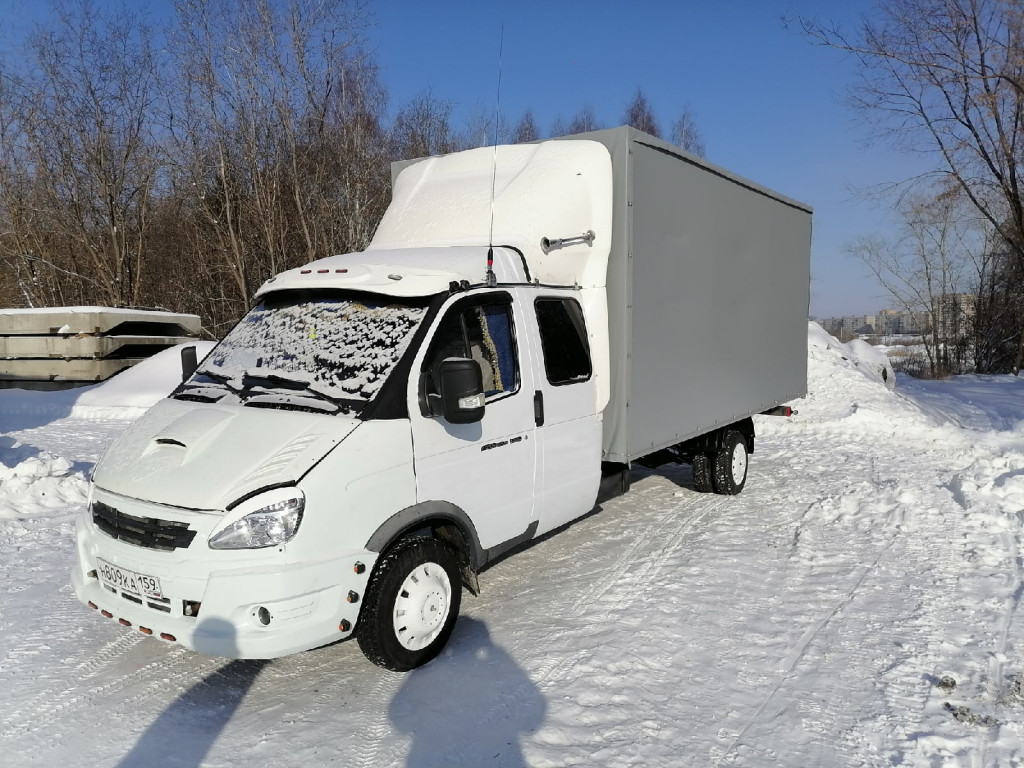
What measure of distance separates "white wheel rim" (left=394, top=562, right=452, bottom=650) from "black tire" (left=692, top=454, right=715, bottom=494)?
186 inches

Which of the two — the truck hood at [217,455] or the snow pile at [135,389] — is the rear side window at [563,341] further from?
the snow pile at [135,389]

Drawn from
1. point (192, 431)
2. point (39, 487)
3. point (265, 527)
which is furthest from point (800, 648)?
point (39, 487)

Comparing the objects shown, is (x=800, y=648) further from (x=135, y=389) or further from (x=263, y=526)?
Answer: (x=135, y=389)

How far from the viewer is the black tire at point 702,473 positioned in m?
8.03

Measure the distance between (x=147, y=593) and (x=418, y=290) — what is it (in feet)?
7.21

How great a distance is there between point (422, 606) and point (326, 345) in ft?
5.47

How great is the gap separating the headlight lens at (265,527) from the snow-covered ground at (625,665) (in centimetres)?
102

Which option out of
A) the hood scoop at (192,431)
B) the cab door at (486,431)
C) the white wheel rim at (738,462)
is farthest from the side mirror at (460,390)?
the white wheel rim at (738,462)

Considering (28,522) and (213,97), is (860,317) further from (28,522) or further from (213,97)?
(28,522)

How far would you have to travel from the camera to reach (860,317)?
59875mm

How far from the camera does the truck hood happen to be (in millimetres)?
3396

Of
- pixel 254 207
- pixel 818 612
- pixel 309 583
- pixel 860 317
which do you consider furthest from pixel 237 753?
pixel 860 317

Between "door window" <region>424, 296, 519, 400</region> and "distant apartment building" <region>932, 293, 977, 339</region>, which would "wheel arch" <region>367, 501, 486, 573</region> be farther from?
"distant apartment building" <region>932, 293, 977, 339</region>

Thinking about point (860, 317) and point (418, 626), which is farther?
point (860, 317)
